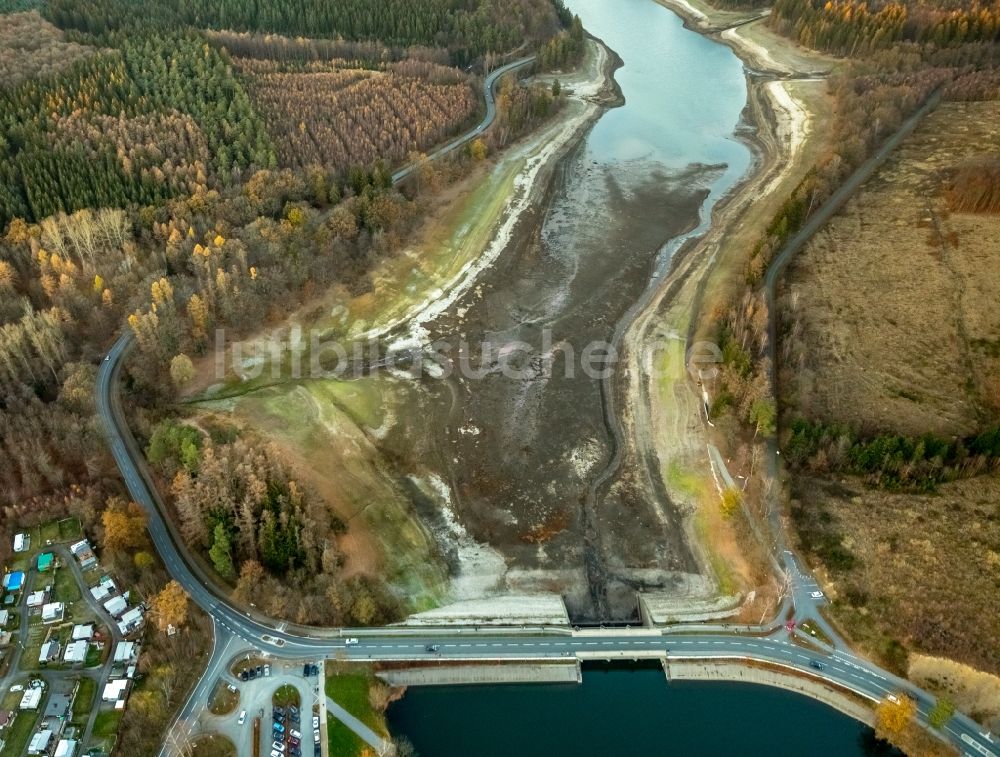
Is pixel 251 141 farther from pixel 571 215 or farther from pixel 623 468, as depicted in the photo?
pixel 623 468

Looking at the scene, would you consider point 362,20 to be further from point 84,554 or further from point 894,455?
point 894,455

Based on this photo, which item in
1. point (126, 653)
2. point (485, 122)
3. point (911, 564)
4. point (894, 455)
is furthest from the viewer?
point (485, 122)

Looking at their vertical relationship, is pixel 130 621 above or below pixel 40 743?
above

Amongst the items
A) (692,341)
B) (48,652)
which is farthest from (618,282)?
(48,652)

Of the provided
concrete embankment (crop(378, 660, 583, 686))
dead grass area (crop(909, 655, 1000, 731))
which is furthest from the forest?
dead grass area (crop(909, 655, 1000, 731))

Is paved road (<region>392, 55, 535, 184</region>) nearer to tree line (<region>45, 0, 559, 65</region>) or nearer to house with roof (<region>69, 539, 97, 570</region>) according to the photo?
tree line (<region>45, 0, 559, 65</region>)

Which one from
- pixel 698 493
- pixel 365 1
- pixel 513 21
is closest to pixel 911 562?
pixel 698 493
